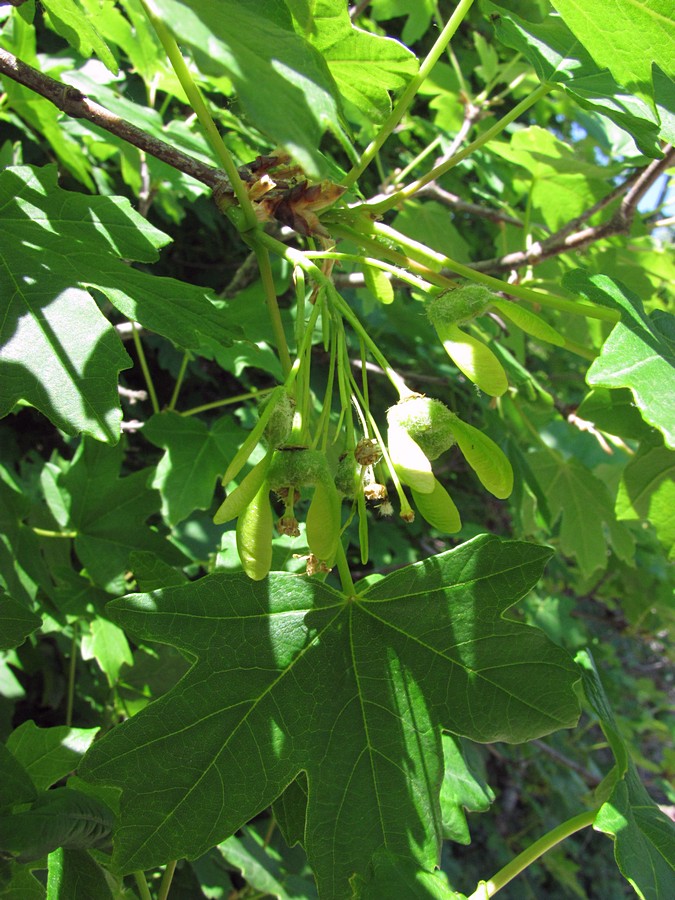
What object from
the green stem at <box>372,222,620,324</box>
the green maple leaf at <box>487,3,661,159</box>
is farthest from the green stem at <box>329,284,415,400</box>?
the green maple leaf at <box>487,3,661,159</box>

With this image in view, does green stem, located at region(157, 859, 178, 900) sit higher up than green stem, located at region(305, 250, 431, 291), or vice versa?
green stem, located at region(305, 250, 431, 291)

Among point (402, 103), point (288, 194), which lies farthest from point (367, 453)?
point (402, 103)

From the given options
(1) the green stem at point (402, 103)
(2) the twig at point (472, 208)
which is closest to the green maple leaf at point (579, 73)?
(1) the green stem at point (402, 103)

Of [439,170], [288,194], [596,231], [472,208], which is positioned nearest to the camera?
[288,194]

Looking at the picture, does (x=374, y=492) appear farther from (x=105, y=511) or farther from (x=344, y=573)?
(x=105, y=511)

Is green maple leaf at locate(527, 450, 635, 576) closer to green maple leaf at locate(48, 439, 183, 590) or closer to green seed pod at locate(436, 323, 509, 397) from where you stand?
green maple leaf at locate(48, 439, 183, 590)
